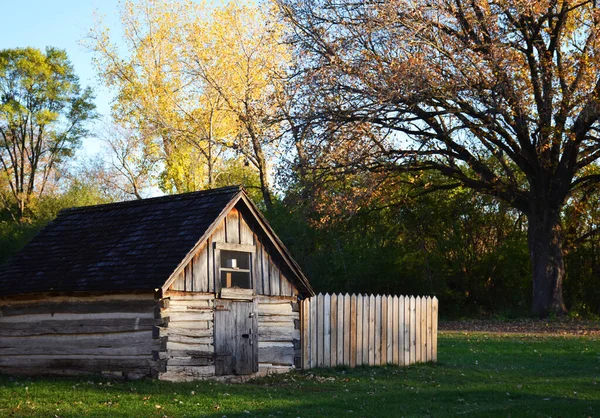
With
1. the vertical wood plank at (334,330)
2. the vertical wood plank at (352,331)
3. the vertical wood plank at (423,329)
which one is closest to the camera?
the vertical wood plank at (334,330)

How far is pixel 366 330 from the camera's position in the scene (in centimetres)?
2106

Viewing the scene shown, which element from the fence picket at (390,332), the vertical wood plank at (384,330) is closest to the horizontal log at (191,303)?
the vertical wood plank at (384,330)

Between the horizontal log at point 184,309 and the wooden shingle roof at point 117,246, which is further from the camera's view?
the wooden shingle roof at point 117,246

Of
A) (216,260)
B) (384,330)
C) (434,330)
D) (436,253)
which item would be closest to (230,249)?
(216,260)

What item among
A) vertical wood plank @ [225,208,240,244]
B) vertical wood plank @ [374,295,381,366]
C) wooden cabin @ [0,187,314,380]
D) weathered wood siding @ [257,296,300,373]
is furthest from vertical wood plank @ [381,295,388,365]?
vertical wood plank @ [225,208,240,244]

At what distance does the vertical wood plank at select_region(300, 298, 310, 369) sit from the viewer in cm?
1989

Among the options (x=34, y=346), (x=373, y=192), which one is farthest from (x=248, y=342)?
(x=373, y=192)

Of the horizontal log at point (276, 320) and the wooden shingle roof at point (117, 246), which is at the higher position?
the wooden shingle roof at point (117, 246)

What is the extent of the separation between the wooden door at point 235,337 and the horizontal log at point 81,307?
166 cm

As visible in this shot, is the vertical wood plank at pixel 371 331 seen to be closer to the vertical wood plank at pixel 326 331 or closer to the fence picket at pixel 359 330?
the fence picket at pixel 359 330

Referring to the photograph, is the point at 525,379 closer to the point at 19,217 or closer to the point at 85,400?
the point at 85,400

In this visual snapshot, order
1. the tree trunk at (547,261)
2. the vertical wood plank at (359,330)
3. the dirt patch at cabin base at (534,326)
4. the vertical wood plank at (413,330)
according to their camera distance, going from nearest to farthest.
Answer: the vertical wood plank at (359,330)
the vertical wood plank at (413,330)
the dirt patch at cabin base at (534,326)
the tree trunk at (547,261)

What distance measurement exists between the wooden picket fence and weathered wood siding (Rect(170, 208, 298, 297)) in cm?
94

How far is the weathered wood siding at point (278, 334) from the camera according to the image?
19.3 m
